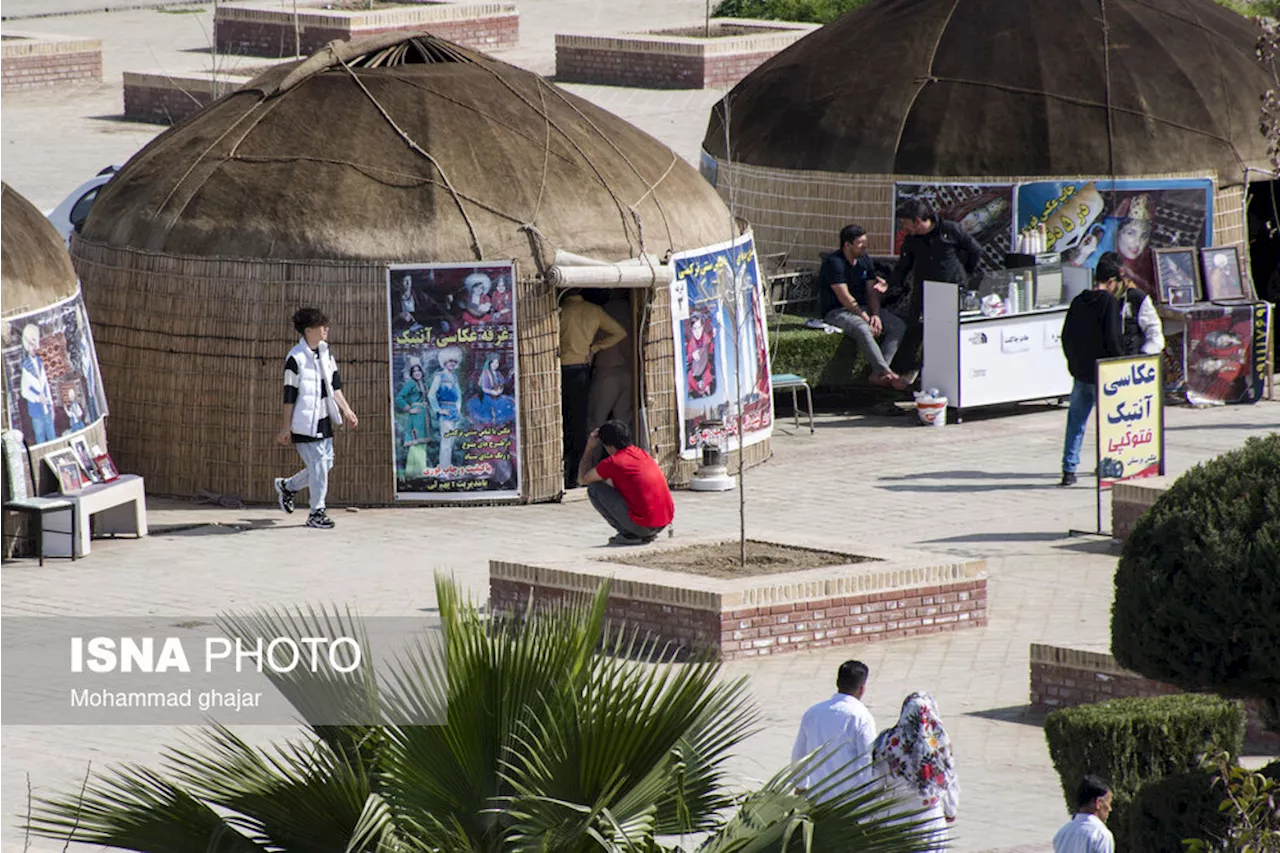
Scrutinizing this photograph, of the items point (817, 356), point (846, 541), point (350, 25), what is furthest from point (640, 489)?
point (350, 25)

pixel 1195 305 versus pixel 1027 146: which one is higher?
pixel 1027 146

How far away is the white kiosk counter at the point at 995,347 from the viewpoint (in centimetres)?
2003

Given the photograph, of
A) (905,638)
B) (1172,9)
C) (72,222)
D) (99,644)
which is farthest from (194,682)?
(1172,9)

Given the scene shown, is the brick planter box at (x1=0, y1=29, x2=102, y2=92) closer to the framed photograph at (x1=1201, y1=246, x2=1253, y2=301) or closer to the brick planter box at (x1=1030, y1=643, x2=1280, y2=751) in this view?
the framed photograph at (x1=1201, y1=246, x2=1253, y2=301)

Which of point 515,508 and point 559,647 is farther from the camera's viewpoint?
point 515,508

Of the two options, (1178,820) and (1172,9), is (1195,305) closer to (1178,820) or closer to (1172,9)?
(1172,9)

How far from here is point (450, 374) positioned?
672 inches

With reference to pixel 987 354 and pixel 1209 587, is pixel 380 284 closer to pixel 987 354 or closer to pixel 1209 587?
pixel 987 354

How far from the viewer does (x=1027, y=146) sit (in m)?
21.8

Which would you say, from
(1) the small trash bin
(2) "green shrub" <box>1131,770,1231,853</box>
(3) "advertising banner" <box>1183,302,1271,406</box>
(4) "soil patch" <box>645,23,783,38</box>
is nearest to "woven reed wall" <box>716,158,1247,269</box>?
(3) "advertising banner" <box>1183,302,1271,406</box>

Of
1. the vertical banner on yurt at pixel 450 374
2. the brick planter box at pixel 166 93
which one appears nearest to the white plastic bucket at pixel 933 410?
the vertical banner on yurt at pixel 450 374

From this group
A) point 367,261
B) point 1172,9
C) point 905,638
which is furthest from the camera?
point 1172,9

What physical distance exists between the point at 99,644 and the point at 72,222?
931 centimetres

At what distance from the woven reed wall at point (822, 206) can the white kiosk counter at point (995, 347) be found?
173 cm
